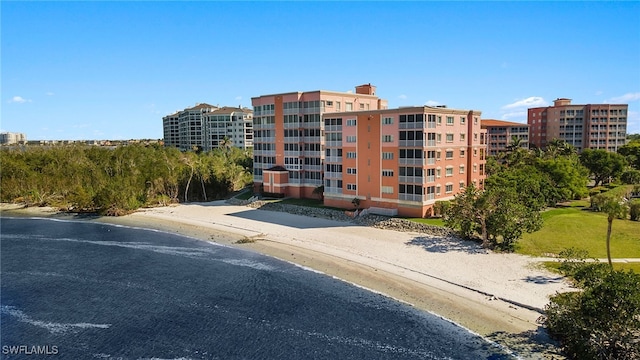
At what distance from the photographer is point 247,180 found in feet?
334

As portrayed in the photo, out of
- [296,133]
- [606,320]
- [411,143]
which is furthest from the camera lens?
[296,133]

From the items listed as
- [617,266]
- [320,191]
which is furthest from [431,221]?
[320,191]

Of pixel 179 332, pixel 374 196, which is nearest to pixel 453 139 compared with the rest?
pixel 374 196

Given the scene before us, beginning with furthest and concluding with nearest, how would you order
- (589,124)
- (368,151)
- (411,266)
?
(589,124) → (368,151) → (411,266)

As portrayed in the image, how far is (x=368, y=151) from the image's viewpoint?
215 ft

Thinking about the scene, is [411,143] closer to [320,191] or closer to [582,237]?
[320,191]

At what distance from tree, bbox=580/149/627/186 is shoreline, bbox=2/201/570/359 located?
68752mm

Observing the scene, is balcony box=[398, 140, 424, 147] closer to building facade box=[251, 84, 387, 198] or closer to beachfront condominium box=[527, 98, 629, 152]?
building facade box=[251, 84, 387, 198]

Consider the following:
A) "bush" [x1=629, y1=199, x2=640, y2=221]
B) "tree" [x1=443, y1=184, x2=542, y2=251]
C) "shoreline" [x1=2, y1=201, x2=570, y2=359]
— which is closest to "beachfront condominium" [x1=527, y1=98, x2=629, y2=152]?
"bush" [x1=629, y1=199, x2=640, y2=221]

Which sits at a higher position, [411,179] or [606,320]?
[411,179]

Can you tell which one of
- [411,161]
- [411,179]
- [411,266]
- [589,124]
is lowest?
[411,266]

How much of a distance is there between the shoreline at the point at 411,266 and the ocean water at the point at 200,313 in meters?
2.09

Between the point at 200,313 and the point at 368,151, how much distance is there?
36872 millimetres

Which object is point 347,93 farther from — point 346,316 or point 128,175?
point 346,316
